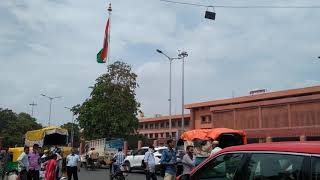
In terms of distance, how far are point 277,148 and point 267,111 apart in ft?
180

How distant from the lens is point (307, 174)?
404 cm

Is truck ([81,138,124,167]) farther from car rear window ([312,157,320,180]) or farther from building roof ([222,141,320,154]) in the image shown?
car rear window ([312,157,320,180])

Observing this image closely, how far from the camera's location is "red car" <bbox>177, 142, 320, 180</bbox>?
4078 millimetres

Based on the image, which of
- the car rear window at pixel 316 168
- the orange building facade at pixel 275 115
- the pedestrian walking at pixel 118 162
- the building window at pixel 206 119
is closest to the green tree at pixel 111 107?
the orange building facade at pixel 275 115

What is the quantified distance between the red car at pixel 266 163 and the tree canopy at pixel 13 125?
89.5 metres

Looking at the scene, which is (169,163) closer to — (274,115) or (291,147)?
(291,147)

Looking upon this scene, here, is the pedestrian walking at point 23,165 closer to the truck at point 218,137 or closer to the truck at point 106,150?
the truck at point 218,137

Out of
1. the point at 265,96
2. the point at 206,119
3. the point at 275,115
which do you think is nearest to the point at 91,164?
the point at 275,115

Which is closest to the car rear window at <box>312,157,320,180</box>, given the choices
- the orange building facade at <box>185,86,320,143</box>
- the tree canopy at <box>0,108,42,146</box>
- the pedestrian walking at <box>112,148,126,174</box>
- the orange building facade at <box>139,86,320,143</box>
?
the pedestrian walking at <box>112,148,126,174</box>

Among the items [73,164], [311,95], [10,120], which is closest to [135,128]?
[311,95]

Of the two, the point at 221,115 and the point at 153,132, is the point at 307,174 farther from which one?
the point at 153,132

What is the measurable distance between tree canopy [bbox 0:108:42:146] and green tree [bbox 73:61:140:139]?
138ft

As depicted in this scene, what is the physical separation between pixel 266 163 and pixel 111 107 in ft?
154

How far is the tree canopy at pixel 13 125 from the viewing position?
9351 cm
